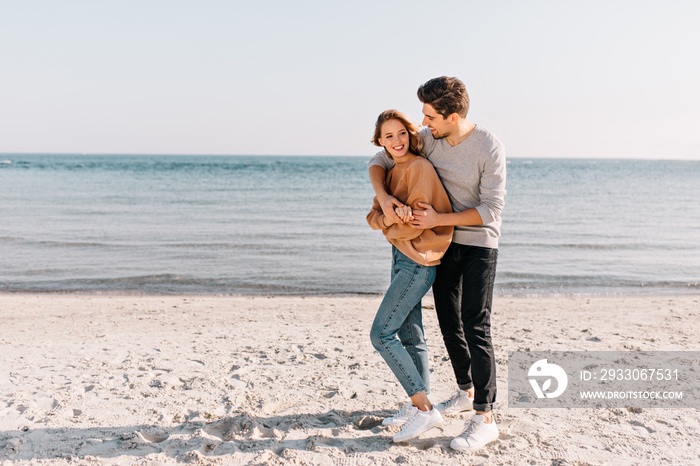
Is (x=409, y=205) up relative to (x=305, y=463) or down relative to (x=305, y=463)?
up

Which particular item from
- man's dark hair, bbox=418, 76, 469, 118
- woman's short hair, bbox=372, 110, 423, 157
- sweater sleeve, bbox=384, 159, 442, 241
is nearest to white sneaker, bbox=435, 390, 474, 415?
sweater sleeve, bbox=384, 159, 442, 241

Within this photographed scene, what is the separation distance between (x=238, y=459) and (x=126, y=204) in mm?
18285

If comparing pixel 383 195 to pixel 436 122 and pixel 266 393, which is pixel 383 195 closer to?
pixel 436 122

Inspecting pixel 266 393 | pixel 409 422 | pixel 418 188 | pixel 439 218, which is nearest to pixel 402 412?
pixel 409 422

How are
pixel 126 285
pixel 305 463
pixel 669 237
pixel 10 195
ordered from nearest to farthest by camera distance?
pixel 305 463
pixel 126 285
pixel 669 237
pixel 10 195

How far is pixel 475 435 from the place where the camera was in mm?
3176

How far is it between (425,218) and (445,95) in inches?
27.1

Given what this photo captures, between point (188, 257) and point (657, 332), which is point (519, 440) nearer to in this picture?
point (657, 332)

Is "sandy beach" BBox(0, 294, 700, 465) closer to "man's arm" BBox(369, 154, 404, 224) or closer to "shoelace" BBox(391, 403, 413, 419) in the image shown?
"shoelace" BBox(391, 403, 413, 419)

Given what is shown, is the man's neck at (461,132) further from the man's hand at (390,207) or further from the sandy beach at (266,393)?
the sandy beach at (266,393)

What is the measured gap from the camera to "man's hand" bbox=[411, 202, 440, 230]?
9.62ft

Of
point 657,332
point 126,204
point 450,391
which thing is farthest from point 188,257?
point 126,204

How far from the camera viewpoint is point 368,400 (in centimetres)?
388

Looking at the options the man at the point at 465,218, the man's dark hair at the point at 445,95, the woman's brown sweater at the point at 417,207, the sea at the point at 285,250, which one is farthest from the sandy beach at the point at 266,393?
the man's dark hair at the point at 445,95
